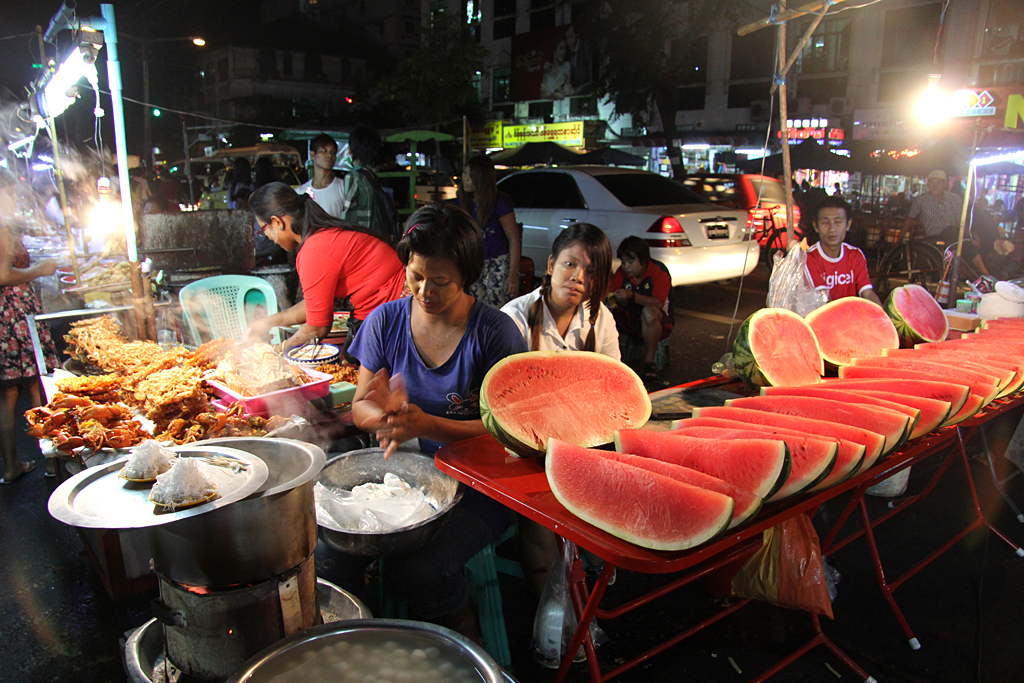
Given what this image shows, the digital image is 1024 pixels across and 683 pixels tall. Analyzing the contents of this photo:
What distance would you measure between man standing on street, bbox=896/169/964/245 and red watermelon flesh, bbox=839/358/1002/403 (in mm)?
8929

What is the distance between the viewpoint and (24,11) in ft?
27.5

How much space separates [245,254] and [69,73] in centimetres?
210

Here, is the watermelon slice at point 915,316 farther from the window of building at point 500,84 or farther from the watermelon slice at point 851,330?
the window of building at point 500,84

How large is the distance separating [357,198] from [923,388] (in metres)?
5.11

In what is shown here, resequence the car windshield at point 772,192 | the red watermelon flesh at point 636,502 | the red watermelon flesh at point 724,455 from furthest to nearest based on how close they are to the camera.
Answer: the car windshield at point 772,192, the red watermelon flesh at point 724,455, the red watermelon flesh at point 636,502

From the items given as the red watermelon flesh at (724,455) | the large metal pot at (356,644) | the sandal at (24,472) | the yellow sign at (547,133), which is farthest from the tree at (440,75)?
the large metal pot at (356,644)

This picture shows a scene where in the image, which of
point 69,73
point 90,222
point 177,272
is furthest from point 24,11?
point 177,272

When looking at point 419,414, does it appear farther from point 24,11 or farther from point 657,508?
point 24,11

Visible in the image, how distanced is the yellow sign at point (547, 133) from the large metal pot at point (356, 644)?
2595 cm

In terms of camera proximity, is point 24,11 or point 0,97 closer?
point 24,11

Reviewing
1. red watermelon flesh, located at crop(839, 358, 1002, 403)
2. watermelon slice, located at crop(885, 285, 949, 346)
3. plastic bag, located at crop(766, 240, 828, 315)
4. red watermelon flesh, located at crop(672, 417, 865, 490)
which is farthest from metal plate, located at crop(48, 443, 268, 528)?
watermelon slice, located at crop(885, 285, 949, 346)

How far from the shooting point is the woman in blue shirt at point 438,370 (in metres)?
2.21

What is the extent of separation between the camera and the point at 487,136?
93.2 ft

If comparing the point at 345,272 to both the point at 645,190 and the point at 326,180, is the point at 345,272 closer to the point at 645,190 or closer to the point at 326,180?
the point at 326,180
